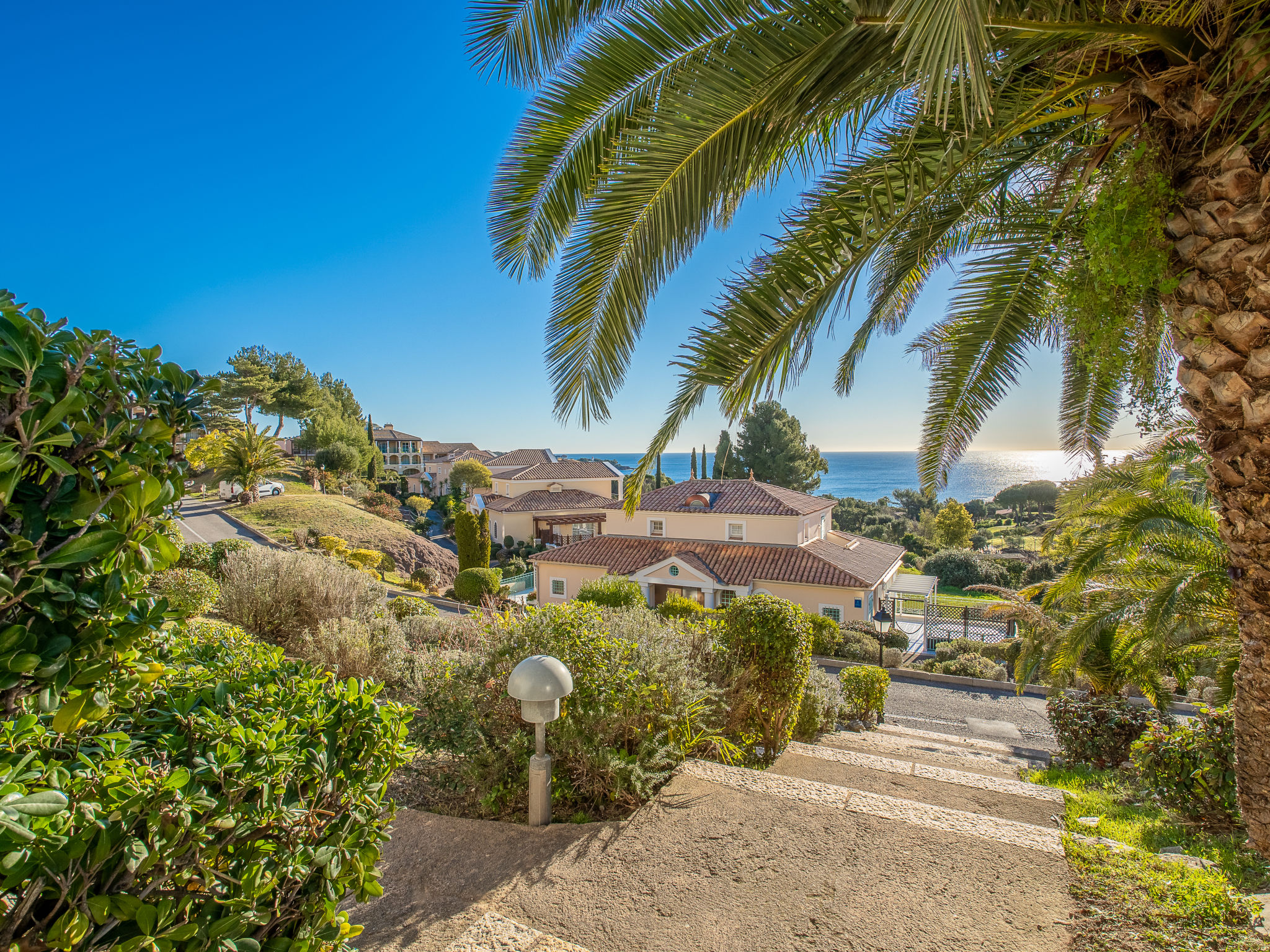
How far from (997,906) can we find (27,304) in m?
4.73

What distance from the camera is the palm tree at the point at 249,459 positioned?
28047 mm

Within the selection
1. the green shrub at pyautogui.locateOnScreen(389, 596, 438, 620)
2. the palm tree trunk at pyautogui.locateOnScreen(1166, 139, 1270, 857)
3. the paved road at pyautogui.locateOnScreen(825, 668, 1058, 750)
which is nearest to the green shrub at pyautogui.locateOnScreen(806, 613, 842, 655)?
the paved road at pyautogui.locateOnScreen(825, 668, 1058, 750)

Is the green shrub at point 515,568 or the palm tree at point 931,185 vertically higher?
the palm tree at point 931,185

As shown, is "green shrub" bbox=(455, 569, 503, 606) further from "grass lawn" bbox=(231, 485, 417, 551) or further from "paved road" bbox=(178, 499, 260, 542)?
"paved road" bbox=(178, 499, 260, 542)

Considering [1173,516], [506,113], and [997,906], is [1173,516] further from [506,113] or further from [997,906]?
[506,113]

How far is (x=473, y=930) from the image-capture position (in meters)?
2.99

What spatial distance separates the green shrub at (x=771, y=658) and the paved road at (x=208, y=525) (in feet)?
68.0

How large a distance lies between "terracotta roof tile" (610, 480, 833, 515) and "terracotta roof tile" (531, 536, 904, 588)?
1.34 metres

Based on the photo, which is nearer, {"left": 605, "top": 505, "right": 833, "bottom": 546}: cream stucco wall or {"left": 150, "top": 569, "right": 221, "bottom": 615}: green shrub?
{"left": 150, "top": 569, "right": 221, "bottom": 615}: green shrub

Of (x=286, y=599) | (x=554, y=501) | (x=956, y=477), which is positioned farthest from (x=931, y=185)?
(x=956, y=477)

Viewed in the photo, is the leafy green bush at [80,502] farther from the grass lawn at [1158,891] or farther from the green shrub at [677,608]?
the green shrub at [677,608]

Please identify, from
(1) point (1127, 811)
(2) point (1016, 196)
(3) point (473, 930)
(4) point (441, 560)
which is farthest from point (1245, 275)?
(4) point (441, 560)

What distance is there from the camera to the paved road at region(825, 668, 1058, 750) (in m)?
12.4

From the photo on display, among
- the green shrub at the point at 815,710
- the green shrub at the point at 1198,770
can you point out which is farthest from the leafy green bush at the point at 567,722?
the green shrub at the point at 1198,770
